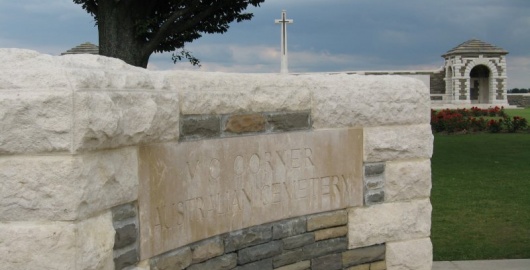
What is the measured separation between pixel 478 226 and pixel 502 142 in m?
10.1

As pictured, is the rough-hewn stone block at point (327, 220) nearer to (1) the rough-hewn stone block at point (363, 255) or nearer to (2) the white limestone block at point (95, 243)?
(1) the rough-hewn stone block at point (363, 255)

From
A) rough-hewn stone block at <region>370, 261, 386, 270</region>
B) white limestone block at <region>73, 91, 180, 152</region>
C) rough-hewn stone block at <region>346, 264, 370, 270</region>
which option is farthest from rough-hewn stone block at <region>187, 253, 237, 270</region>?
rough-hewn stone block at <region>370, 261, 386, 270</region>

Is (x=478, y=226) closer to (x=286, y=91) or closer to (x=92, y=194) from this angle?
(x=286, y=91)

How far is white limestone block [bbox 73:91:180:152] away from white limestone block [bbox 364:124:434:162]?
6.14ft

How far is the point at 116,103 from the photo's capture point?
2.89 metres

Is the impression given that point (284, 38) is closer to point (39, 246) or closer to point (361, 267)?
point (361, 267)

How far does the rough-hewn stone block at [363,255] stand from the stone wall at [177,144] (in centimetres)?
1

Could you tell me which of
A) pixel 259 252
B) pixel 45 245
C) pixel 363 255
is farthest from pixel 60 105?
pixel 363 255

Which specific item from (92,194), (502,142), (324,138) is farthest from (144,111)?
(502,142)

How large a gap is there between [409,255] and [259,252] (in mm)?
1511

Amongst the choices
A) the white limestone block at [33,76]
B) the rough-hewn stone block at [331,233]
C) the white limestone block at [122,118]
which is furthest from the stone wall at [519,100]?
the white limestone block at [33,76]

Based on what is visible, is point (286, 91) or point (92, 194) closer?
point (92, 194)

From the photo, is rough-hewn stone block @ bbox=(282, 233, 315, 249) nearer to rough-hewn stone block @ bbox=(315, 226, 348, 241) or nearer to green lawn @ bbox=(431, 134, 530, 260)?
rough-hewn stone block @ bbox=(315, 226, 348, 241)

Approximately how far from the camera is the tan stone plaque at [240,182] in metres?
3.32
